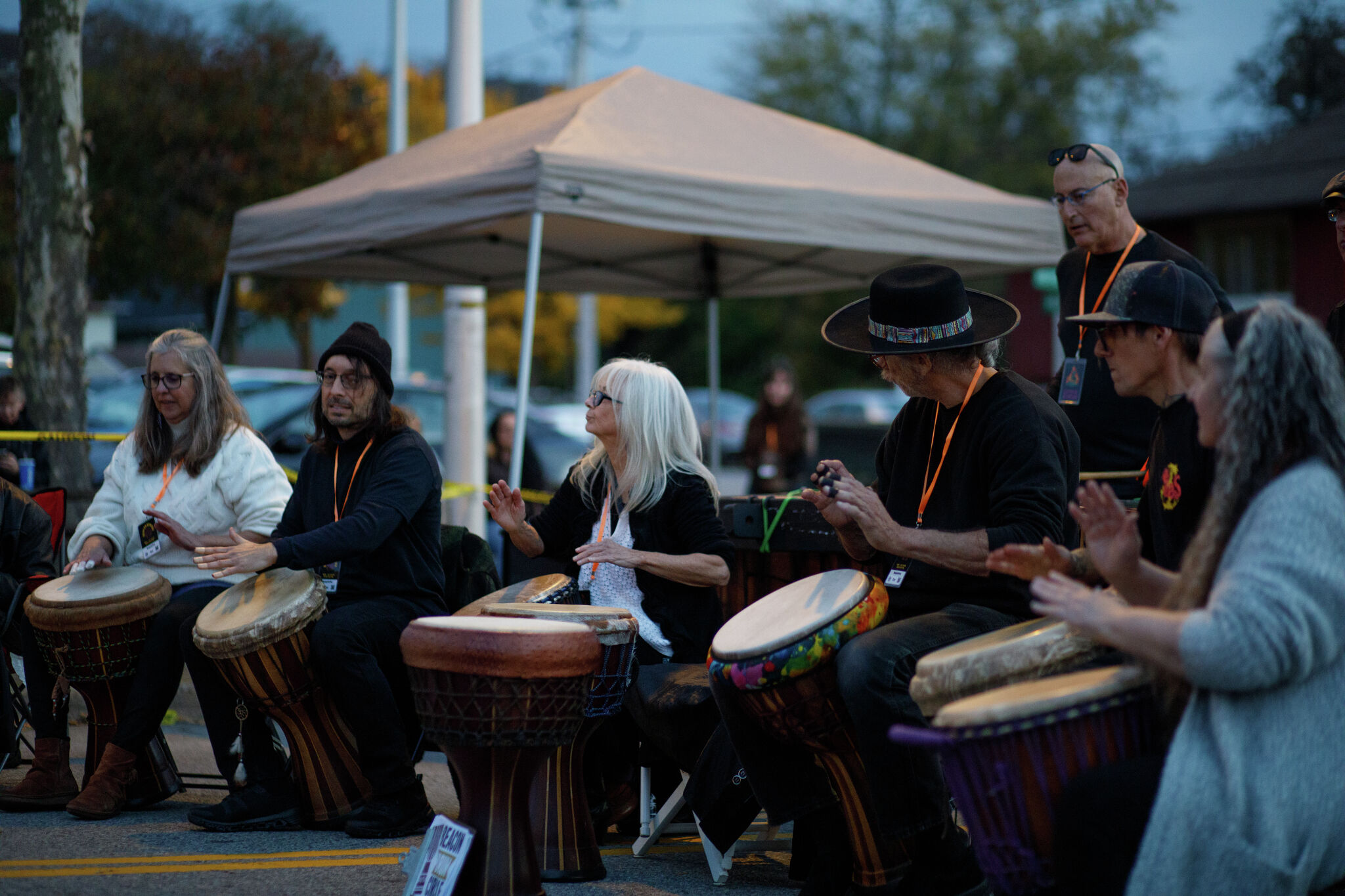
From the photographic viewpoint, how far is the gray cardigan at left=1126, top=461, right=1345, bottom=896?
2289 millimetres

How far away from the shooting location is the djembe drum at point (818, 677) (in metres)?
3.32

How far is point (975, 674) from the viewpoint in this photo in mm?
2795

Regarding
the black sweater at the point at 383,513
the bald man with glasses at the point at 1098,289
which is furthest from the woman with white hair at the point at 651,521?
the bald man with glasses at the point at 1098,289

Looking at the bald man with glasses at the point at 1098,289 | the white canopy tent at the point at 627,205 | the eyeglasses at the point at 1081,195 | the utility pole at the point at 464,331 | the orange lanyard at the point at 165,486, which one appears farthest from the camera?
the utility pole at the point at 464,331

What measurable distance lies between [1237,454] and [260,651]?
307 cm

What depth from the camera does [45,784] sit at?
470 centimetres

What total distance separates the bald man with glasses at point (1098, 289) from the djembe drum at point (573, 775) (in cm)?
175

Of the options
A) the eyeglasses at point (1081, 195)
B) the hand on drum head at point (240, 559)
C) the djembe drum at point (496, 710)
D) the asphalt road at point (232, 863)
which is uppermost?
the eyeglasses at point (1081, 195)

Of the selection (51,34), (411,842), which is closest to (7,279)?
(51,34)

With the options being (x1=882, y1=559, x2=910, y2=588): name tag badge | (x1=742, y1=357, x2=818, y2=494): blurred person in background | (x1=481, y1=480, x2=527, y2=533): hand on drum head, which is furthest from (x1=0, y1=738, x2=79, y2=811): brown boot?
(x1=742, y1=357, x2=818, y2=494): blurred person in background

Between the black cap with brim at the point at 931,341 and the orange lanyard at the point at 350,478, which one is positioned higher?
the black cap with brim at the point at 931,341

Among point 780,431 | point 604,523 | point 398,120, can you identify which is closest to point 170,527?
point 604,523

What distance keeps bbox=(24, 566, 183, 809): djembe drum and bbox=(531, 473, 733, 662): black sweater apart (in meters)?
1.76

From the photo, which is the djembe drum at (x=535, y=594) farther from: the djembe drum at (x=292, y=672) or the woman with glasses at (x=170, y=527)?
the woman with glasses at (x=170, y=527)
